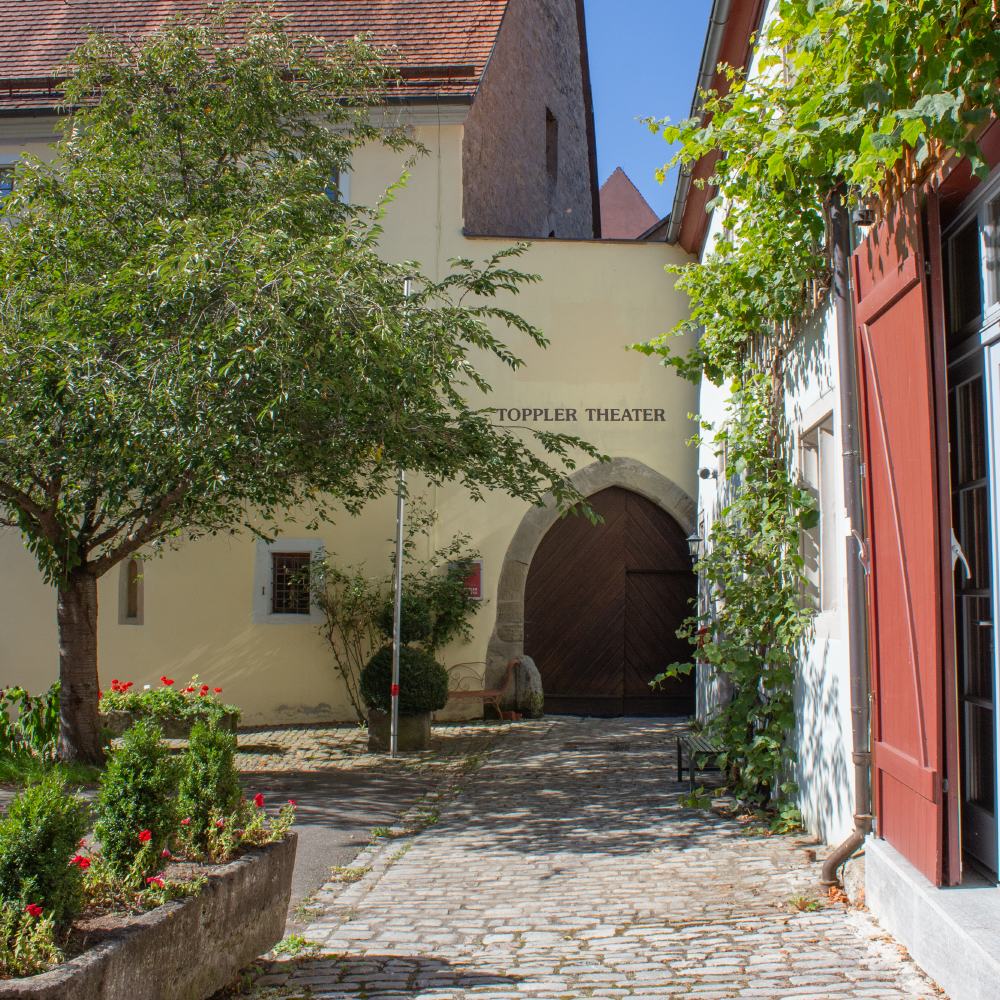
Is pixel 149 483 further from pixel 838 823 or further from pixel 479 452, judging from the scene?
pixel 838 823

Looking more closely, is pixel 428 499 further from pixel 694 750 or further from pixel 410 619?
pixel 694 750

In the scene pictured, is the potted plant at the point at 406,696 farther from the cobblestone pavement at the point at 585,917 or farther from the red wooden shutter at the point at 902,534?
the red wooden shutter at the point at 902,534

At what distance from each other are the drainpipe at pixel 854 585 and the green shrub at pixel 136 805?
2754 millimetres

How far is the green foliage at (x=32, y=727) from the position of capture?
25.9 feet

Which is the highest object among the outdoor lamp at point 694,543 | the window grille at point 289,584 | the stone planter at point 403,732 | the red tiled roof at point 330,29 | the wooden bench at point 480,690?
the red tiled roof at point 330,29

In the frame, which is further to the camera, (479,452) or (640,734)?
(640,734)

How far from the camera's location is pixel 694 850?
5.04 meters

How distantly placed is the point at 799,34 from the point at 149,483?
4740 millimetres

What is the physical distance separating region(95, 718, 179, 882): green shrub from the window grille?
315 inches

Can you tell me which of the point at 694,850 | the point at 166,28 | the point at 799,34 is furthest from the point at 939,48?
the point at 166,28

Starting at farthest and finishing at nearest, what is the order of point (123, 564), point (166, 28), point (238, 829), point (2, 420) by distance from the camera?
point (123, 564) < point (166, 28) < point (2, 420) < point (238, 829)

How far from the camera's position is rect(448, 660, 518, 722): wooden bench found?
10.2 m

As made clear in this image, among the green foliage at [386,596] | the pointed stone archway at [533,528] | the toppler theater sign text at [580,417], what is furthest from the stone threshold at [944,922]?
the toppler theater sign text at [580,417]

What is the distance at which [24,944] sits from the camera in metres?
2.32
